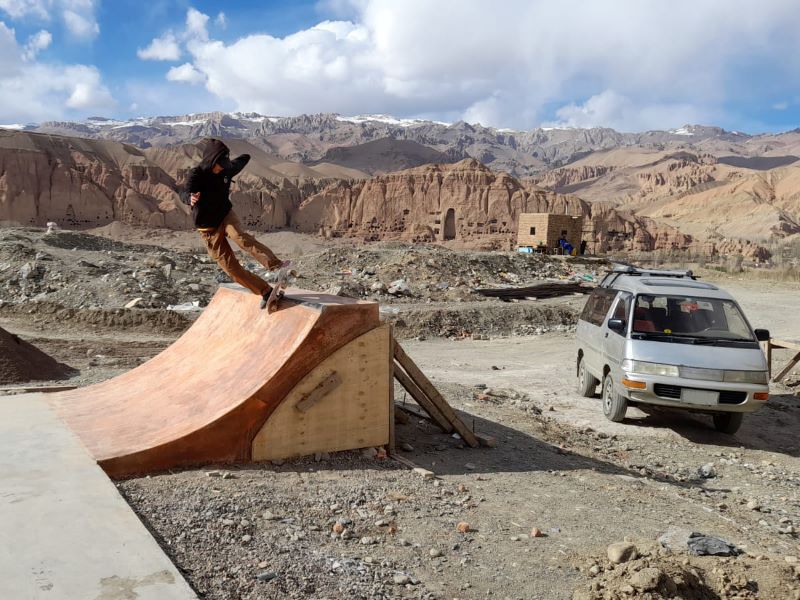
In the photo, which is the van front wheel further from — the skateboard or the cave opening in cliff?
the cave opening in cliff

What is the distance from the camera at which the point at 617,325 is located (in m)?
8.19

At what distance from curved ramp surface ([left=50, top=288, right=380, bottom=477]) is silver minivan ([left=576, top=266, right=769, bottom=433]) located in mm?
3826

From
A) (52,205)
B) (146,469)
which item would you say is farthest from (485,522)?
(52,205)

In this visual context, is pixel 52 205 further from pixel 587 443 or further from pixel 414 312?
pixel 587 443

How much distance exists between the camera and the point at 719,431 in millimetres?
8352

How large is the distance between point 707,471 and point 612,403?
5.52 ft

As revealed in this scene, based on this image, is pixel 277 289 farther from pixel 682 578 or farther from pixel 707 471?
pixel 707 471

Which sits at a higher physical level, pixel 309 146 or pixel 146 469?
pixel 309 146

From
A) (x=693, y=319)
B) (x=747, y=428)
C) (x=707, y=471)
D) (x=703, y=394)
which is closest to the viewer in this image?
(x=707, y=471)

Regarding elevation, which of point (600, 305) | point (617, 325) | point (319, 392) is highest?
point (600, 305)

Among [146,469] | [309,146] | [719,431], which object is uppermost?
[309,146]

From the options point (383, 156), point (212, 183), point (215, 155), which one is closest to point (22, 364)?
point (212, 183)

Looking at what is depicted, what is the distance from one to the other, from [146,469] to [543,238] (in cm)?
4116

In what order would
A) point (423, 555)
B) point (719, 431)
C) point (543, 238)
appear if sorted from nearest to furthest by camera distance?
point (423, 555), point (719, 431), point (543, 238)
